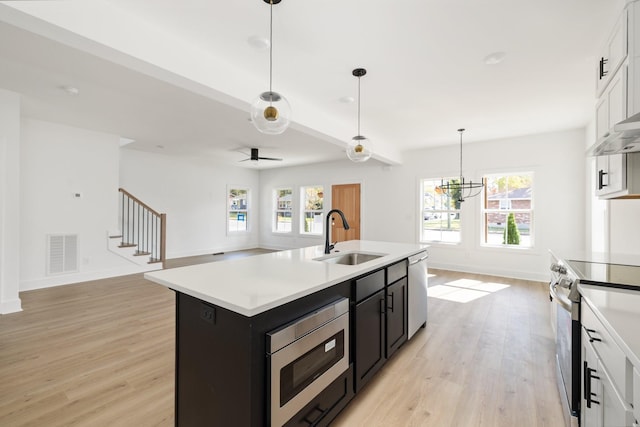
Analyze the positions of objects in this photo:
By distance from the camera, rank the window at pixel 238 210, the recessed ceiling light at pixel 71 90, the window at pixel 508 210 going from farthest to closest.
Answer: the window at pixel 238 210, the window at pixel 508 210, the recessed ceiling light at pixel 71 90

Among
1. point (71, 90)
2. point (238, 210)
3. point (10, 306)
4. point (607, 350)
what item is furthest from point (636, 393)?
point (238, 210)

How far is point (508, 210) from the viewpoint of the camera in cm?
582

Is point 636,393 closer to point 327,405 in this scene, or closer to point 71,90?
point 327,405

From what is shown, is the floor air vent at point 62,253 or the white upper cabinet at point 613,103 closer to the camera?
the white upper cabinet at point 613,103

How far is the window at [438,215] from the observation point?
644cm

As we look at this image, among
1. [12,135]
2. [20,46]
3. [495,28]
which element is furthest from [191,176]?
[495,28]

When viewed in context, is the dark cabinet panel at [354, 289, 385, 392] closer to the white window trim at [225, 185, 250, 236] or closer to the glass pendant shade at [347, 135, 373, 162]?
the glass pendant shade at [347, 135, 373, 162]

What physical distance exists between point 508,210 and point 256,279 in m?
5.90

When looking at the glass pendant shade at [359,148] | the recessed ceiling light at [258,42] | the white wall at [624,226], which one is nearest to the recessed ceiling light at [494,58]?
the glass pendant shade at [359,148]

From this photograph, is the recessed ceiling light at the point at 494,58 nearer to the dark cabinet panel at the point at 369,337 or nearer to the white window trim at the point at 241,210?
the dark cabinet panel at the point at 369,337

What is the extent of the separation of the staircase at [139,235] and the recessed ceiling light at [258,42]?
4.76m

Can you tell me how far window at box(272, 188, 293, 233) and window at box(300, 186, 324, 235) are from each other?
1.86 ft

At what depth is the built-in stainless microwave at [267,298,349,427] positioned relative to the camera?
1.31 meters

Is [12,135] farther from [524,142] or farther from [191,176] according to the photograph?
[524,142]
